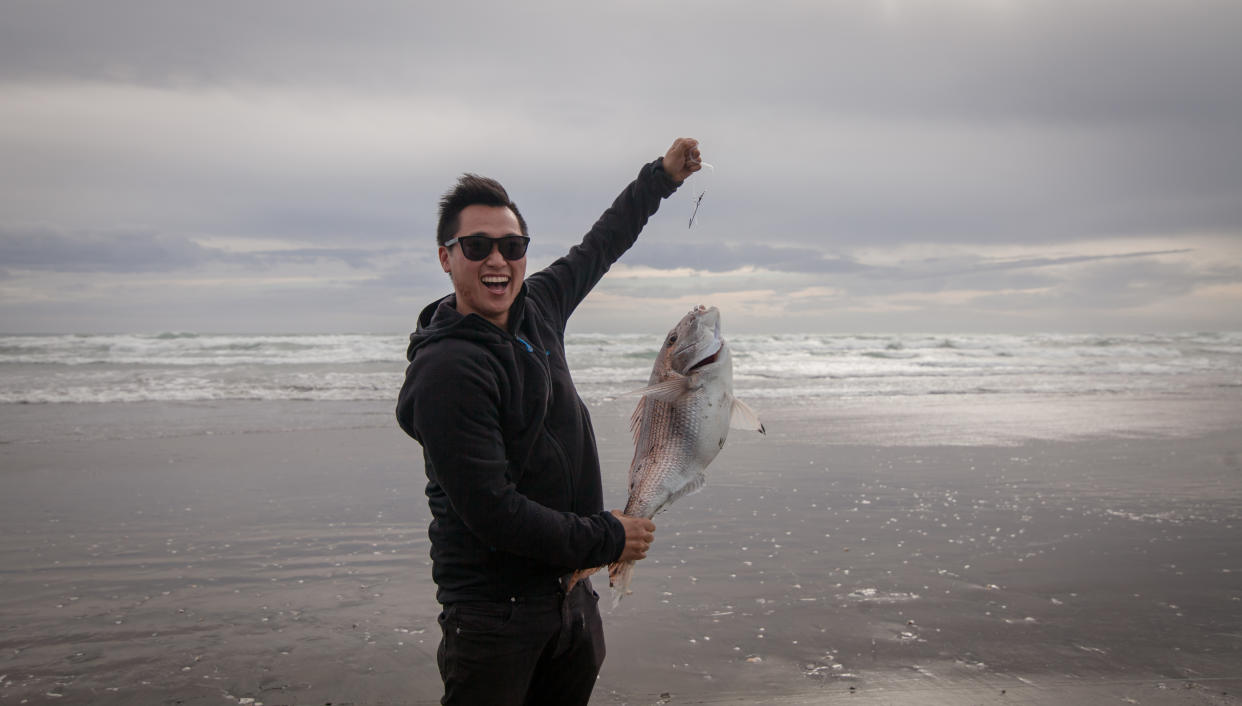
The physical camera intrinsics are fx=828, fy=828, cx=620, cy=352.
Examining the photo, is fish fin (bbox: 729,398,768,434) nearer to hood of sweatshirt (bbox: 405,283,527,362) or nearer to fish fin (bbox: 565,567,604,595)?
fish fin (bbox: 565,567,604,595)

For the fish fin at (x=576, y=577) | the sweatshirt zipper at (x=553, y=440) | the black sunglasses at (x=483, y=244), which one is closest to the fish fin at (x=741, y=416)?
the sweatshirt zipper at (x=553, y=440)

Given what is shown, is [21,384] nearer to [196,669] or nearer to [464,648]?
[196,669]

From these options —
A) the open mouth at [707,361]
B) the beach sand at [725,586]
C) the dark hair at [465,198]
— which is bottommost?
the beach sand at [725,586]

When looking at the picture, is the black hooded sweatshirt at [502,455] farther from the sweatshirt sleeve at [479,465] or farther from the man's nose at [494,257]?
the man's nose at [494,257]

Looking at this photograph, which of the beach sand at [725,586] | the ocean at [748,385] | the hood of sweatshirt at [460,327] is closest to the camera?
the hood of sweatshirt at [460,327]

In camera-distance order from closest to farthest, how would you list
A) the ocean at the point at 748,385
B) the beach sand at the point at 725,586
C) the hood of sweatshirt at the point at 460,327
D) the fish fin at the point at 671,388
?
1. the hood of sweatshirt at the point at 460,327
2. the fish fin at the point at 671,388
3. the beach sand at the point at 725,586
4. the ocean at the point at 748,385

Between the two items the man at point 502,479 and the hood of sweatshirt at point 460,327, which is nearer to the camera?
the man at point 502,479

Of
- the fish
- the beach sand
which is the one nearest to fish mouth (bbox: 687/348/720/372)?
the fish

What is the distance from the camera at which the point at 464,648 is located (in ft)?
8.79

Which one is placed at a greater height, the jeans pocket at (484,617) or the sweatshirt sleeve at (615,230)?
the sweatshirt sleeve at (615,230)

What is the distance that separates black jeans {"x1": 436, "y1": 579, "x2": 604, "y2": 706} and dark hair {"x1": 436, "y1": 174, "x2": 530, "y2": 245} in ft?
4.09

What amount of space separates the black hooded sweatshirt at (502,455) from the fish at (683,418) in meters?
0.20

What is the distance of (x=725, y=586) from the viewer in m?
6.53

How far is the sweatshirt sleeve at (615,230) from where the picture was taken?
3.63m
